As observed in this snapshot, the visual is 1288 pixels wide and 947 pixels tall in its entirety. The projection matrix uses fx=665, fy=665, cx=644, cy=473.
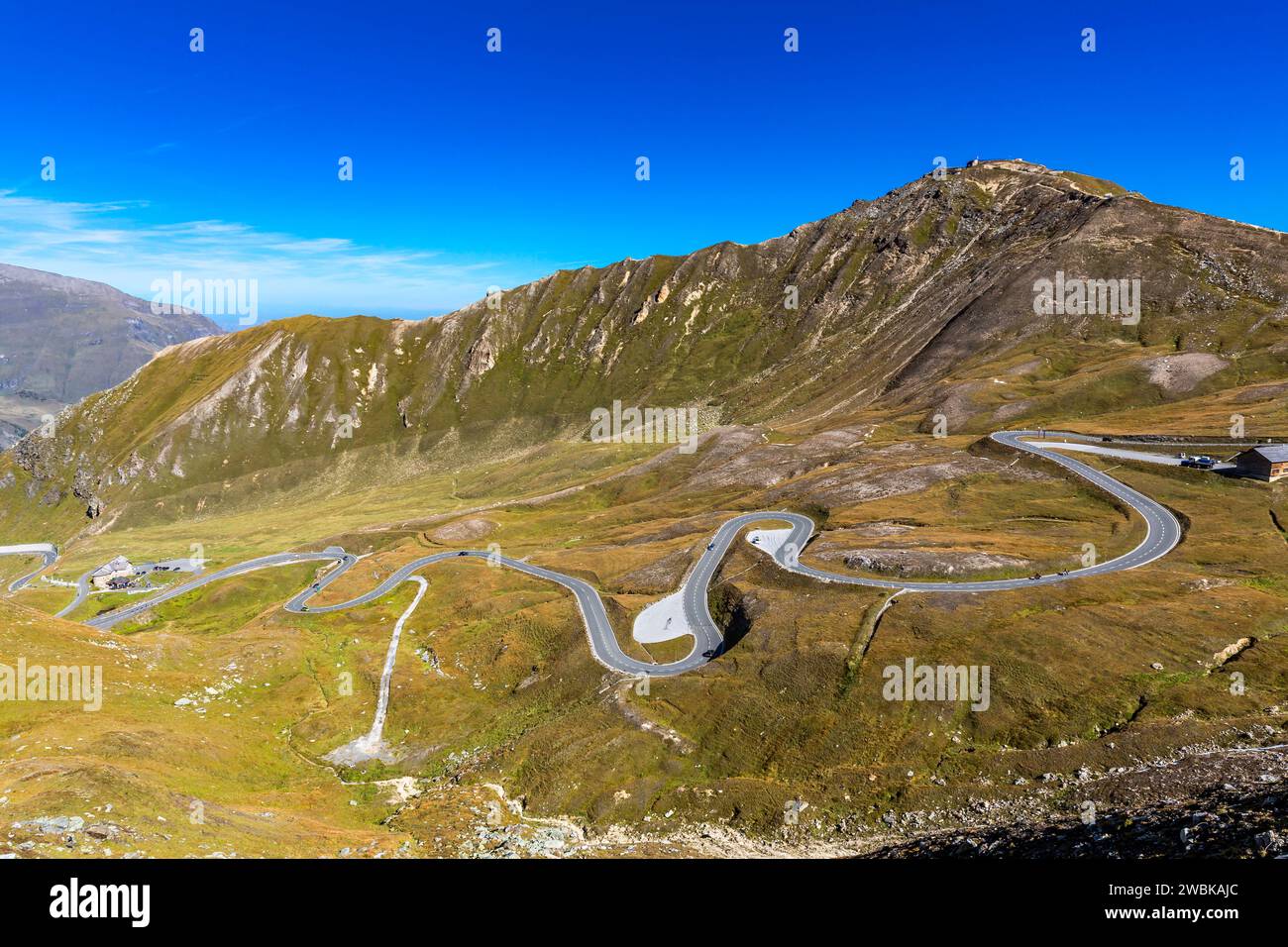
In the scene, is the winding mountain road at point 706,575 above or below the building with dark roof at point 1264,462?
below

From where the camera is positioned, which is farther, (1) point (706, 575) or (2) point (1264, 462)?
(1) point (706, 575)

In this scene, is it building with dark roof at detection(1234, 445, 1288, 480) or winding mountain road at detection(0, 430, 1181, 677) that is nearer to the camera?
winding mountain road at detection(0, 430, 1181, 677)

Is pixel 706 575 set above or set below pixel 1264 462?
below

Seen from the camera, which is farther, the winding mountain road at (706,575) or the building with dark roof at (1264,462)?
the building with dark roof at (1264,462)

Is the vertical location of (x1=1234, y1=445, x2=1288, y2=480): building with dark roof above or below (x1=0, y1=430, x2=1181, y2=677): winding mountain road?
above
